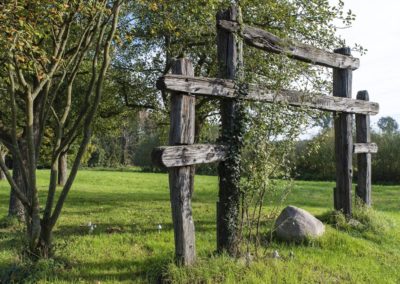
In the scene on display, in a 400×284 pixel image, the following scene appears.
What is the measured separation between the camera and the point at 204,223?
30.1ft

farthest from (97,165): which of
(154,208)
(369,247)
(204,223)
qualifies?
(369,247)

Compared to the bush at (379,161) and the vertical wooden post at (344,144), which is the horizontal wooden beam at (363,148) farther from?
the bush at (379,161)

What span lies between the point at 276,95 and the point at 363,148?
3.72 m

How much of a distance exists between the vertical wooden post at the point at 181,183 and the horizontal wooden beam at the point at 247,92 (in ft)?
0.49

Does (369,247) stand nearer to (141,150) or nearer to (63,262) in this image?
(63,262)

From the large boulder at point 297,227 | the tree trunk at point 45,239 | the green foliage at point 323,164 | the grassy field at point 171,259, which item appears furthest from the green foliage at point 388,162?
the tree trunk at point 45,239

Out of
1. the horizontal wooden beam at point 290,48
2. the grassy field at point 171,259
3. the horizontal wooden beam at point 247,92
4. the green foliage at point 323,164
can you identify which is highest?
the horizontal wooden beam at point 290,48

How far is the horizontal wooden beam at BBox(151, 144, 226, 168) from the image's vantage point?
16.8ft

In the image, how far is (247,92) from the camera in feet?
19.8

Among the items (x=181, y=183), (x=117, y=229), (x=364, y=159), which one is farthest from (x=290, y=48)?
(x=117, y=229)

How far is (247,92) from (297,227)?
2.66m

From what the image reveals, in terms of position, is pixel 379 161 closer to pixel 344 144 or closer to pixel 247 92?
pixel 344 144

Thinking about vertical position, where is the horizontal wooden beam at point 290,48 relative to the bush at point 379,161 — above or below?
above

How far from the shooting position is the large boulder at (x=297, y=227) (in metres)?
7.10
